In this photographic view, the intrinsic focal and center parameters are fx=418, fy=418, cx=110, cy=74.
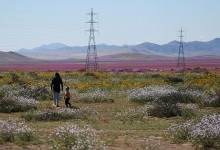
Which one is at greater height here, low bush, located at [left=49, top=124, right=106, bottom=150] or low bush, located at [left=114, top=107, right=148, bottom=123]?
low bush, located at [left=49, top=124, right=106, bottom=150]

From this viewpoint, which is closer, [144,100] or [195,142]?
[195,142]

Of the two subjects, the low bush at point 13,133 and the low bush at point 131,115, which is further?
the low bush at point 131,115

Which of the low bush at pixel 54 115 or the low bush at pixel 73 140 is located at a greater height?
the low bush at pixel 73 140

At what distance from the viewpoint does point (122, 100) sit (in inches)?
1039

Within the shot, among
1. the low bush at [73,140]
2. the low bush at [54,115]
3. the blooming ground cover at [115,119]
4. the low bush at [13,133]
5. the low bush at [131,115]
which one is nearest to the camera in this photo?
the low bush at [73,140]

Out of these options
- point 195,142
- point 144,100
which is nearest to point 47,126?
point 195,142

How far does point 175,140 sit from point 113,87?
67.0 ft

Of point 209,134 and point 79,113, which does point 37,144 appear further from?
point 79,113

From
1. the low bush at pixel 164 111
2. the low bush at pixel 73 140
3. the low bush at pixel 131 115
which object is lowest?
the low bush at pixel 131 115

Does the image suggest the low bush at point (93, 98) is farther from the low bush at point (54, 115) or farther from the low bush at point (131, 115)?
the low bush at point (54, 115)

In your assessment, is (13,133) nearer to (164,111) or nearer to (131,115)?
(131,115)

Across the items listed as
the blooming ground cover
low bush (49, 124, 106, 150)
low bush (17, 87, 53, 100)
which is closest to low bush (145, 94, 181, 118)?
the blooming ground cover

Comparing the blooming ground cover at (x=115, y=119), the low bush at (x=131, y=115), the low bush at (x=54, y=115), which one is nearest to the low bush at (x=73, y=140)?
the blooming ground cover at (x=115, y=119)

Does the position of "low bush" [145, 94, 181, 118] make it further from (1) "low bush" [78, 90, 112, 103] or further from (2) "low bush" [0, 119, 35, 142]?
(2) "low bush" [0, 119, 35, 142]
